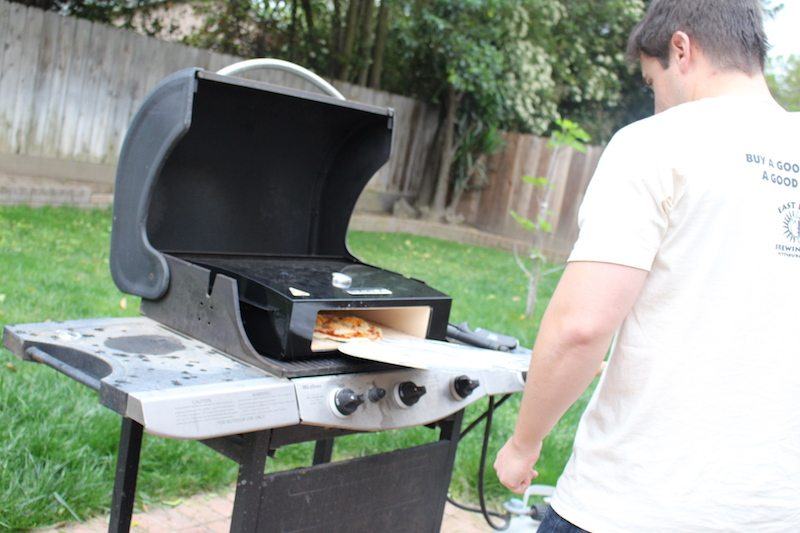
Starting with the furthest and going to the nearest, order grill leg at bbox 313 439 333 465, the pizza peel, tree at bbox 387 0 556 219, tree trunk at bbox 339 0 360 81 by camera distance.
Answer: tree trunk at bbox 339 0 360 81, tree at bbox 387 0 556 219, grill leg at bbox 313 439 333 465, the pizza peel

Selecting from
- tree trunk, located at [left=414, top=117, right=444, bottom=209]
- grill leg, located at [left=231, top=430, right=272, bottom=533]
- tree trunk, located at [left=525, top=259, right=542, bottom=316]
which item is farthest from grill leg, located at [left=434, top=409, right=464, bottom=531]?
tree trunk, located at [left=414, top=117, right=444, bottom=209]

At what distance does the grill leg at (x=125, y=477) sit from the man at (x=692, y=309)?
1075 millimetres

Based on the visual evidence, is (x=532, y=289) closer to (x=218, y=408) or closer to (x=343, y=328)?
(x=343, y=328)

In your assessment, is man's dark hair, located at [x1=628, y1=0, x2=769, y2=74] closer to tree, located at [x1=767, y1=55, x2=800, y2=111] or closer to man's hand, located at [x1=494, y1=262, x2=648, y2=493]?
man's hand, located at [x1=494, y1=262, x2=648, y2=493]

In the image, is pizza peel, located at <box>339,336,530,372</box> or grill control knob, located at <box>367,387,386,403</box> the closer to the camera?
pizza peel, located at <box>339,336,530,372</box>

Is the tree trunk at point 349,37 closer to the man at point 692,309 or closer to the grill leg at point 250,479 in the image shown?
the grill leg at point 250,479

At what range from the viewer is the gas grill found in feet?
6.30

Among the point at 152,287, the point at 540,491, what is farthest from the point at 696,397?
the point at 540,491

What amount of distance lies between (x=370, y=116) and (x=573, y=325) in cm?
132

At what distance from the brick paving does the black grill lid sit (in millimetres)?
1154

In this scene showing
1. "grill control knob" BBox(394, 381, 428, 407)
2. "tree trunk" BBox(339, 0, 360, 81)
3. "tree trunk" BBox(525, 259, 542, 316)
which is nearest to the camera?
"grill control knob" BBox(394, 381, 428, 407)

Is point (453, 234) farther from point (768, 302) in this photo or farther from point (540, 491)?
point (768, 302)

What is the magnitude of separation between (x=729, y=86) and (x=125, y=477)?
173 centimetres

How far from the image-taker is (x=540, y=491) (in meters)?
3.23
